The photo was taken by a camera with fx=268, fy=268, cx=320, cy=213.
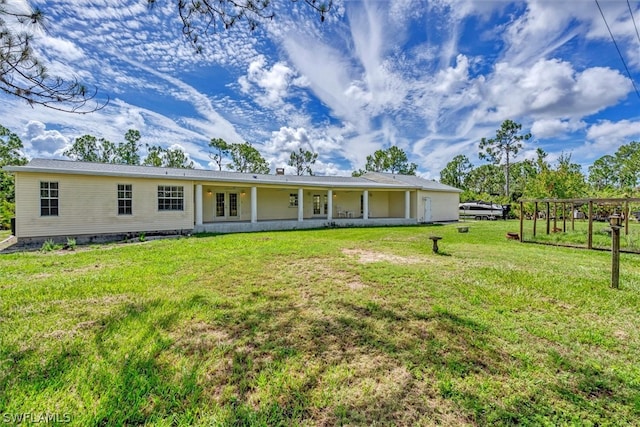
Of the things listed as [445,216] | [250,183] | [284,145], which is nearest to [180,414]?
[250,183]

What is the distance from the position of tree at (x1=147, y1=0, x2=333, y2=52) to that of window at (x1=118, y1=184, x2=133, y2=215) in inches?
385

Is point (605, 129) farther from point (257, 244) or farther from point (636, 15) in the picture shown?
point (257, 244)

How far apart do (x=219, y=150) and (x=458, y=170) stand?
41741 millimetres

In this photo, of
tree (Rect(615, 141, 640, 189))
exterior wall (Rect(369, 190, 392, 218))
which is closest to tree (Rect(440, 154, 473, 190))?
tree (Rect(615, 141, 640, 189))

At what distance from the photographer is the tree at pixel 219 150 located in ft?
119

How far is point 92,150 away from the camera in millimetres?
36406

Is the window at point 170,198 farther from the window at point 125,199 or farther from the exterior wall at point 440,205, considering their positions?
the exterior wall at point 440,205

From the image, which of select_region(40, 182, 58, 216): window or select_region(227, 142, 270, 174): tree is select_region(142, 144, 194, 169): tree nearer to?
select_region(227, 142, 270, 174): tree

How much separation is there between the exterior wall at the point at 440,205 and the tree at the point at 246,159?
26.3 m

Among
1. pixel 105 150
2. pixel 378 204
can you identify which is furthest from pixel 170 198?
pixel 105 150

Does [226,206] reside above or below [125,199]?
below

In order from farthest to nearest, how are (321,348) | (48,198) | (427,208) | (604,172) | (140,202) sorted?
1. (604,172)
2. (427,208)
3. (140,202)
4. (48,198)
5. (321,348)

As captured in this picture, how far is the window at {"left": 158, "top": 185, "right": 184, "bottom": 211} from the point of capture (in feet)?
40.9

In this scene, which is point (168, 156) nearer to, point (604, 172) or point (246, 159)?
point (246, 159)
